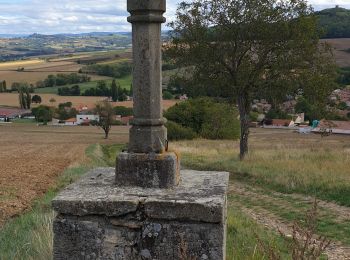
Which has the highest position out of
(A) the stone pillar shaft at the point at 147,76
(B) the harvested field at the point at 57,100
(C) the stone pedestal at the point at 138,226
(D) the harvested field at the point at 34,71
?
(A) the stone pillar shaft at the point at 147,76

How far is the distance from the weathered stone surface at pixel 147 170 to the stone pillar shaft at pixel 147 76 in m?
0.10

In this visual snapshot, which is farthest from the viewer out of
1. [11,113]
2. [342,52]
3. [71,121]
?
[11,113]

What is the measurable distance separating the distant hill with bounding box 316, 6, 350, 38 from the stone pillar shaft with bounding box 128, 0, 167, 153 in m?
76.3

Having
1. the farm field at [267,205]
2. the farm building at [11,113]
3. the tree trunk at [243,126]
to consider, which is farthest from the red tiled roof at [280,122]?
the farm field at [267,205]

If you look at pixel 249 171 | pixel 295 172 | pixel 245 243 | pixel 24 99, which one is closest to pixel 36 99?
pixel 24 99

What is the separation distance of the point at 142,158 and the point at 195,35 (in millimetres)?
17097

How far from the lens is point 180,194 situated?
381 centimetres

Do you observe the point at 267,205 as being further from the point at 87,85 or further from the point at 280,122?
the point at 87,85

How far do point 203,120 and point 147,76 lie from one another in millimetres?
43523

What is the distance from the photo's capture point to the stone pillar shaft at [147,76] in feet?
13.4

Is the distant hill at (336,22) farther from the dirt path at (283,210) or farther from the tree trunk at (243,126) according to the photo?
the dirt path at (283,210)

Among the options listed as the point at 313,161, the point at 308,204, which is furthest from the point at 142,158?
the point at 313,161

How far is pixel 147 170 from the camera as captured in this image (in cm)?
406

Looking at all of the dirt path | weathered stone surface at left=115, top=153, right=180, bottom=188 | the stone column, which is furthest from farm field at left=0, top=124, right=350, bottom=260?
the stone column
